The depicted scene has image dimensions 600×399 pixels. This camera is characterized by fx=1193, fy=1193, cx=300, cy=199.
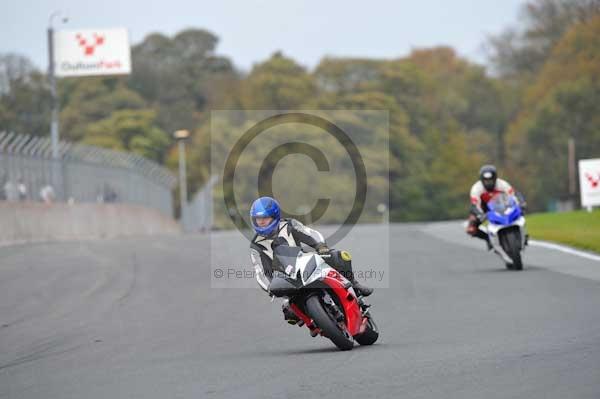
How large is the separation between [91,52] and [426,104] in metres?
49.2

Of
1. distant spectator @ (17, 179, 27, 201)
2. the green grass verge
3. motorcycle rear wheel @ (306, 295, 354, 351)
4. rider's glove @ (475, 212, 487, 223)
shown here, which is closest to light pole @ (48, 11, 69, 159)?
distant spectator @ (17, 179, 27, 201)

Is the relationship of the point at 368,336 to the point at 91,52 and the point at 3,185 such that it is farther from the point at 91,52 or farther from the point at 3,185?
the point at 91,52

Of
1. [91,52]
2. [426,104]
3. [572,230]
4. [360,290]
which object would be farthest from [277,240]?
[426,104]

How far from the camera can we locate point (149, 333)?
13.2 m

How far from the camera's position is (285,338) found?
478 inches

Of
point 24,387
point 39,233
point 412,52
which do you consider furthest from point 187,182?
point 24,387

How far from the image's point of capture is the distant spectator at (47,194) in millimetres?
36562

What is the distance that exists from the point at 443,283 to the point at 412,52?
110 meters

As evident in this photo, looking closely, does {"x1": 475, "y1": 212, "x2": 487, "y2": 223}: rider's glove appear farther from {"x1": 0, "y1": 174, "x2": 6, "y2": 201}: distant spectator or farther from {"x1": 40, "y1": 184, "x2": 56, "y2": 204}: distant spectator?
{"x1": 40, "y1": 184, "x2": 56, "y2": 204}: distant spectator

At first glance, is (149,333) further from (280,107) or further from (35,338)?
(280,107)

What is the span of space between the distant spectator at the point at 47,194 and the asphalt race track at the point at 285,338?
1453 centimetres

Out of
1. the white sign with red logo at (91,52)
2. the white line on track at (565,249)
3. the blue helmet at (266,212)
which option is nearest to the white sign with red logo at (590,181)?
the white line on track at (565,249)

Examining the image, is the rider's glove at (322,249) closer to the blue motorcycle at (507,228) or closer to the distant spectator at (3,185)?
the blue motorcycle at (507,228)

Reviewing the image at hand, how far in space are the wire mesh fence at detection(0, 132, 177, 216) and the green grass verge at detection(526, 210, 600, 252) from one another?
14.5m
